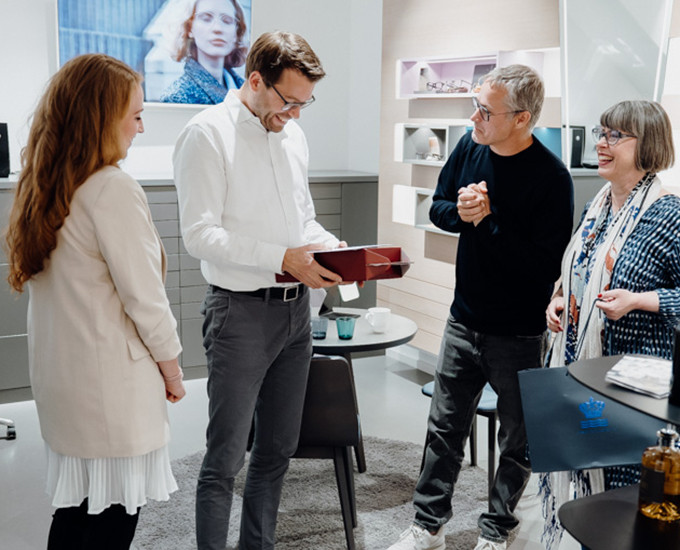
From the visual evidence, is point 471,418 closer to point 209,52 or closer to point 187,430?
point 187,430

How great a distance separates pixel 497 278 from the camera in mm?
2523

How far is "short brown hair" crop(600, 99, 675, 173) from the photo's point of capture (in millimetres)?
2248

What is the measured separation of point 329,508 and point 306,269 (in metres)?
1.35

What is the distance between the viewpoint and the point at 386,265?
227 cm

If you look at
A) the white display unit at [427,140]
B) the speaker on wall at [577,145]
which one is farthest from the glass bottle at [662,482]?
the white display unit at [427,140]

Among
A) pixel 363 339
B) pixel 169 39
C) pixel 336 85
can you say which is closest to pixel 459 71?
pixel 336 85

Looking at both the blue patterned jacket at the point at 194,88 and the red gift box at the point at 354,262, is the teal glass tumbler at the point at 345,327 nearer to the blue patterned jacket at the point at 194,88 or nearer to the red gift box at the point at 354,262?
the red gift box at the point at 354,262

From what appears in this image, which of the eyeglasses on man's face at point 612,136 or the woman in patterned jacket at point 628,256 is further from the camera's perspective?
the eyeglasses on man's face at point 612,136

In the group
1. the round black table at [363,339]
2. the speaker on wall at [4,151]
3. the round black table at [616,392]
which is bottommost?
the round black table at [363,339]

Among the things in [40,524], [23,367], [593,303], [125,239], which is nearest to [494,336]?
[593,303]

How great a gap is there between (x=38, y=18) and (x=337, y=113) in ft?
6.95

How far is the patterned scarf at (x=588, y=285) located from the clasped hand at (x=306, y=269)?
0.77 m

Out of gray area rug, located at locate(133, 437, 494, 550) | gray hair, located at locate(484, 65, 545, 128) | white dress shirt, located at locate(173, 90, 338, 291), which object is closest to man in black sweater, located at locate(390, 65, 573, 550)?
gray hair, located at locate(484, 65, 545, 128)

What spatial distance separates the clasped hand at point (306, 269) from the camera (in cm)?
217
